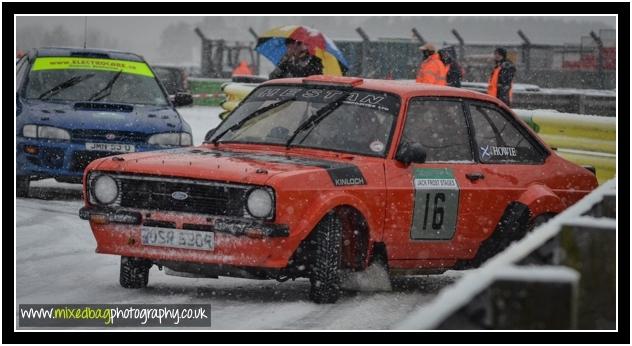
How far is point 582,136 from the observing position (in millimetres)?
15344

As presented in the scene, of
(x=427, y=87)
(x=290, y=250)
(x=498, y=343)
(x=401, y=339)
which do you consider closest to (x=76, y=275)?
(x=290, y=250)

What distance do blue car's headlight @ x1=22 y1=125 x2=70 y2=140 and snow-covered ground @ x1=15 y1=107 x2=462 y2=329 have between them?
2.47 metres

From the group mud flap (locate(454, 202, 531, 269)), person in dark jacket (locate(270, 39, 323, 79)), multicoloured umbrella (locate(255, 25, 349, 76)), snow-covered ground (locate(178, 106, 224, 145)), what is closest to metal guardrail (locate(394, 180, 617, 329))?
mud flap (locate(454, 202, 531, 269))

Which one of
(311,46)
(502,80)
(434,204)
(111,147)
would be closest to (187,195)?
(434,204)

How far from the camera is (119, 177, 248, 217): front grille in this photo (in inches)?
312

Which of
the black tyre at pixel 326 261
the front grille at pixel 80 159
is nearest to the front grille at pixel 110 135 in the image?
the front grille at pixel 80 159

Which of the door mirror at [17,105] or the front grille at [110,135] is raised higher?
the door mirror at [17,105]

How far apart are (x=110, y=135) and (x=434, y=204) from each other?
564cm

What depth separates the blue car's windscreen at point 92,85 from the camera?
1443cm

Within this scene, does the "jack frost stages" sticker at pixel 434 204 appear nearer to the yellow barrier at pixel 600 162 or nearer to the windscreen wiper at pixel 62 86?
the yellow barrier at pixel 600 162

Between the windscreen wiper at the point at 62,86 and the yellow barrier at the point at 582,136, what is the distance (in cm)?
174

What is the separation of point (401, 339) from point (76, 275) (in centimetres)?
428

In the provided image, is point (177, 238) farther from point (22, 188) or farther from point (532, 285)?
point (22, 188)

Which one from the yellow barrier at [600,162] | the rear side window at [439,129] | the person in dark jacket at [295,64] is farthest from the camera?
the yellow barrier at [600,162]
